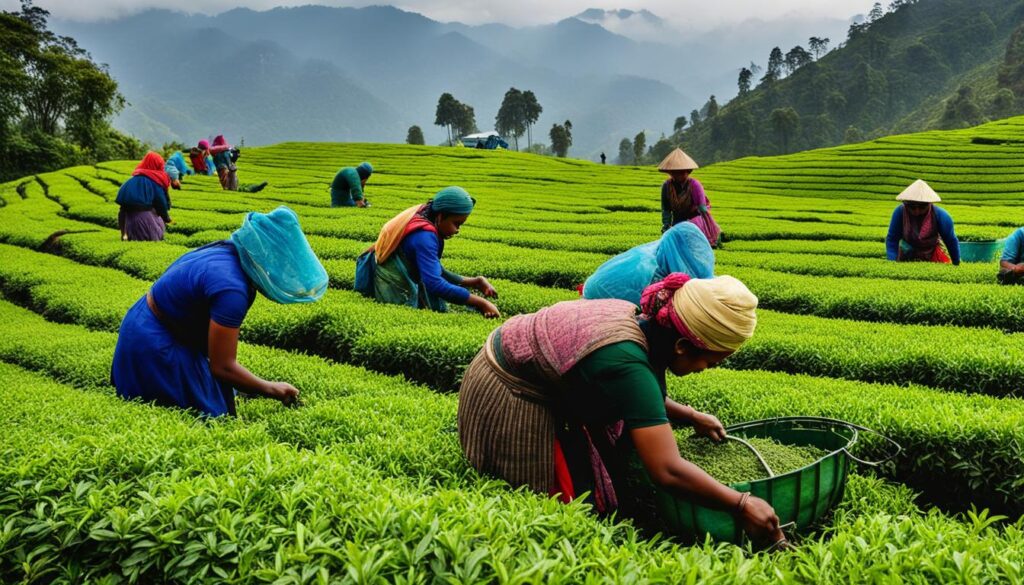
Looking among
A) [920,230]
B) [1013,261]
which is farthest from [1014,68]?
[1013,261]

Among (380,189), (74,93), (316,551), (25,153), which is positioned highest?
(74,93)

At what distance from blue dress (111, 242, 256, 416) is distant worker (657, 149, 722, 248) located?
6464 mm

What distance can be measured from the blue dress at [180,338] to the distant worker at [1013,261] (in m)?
8.64

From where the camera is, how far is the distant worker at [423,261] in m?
6.84

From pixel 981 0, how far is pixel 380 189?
108863 millimetres

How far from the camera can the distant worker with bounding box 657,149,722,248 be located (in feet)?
30.0

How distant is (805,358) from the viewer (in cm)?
630

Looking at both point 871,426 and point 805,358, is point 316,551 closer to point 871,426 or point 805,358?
point 871,426

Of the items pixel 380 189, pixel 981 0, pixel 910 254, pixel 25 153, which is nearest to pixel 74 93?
pixel 25 153

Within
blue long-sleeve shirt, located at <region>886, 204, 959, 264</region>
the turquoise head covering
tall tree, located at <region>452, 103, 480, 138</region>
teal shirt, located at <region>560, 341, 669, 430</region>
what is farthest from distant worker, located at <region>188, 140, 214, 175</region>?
tall tree, located at <region>452, 103, 480, 138</region>

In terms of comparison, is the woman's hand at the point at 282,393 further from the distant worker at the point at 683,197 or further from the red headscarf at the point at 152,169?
the red headscarf at the point at 152,169

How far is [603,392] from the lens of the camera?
105 inches

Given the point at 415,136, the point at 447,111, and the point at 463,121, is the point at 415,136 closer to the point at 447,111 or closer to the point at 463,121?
the point at 447,111

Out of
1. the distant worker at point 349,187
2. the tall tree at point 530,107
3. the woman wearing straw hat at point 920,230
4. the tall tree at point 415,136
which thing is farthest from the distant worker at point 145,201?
the tall tree at point 530,107
